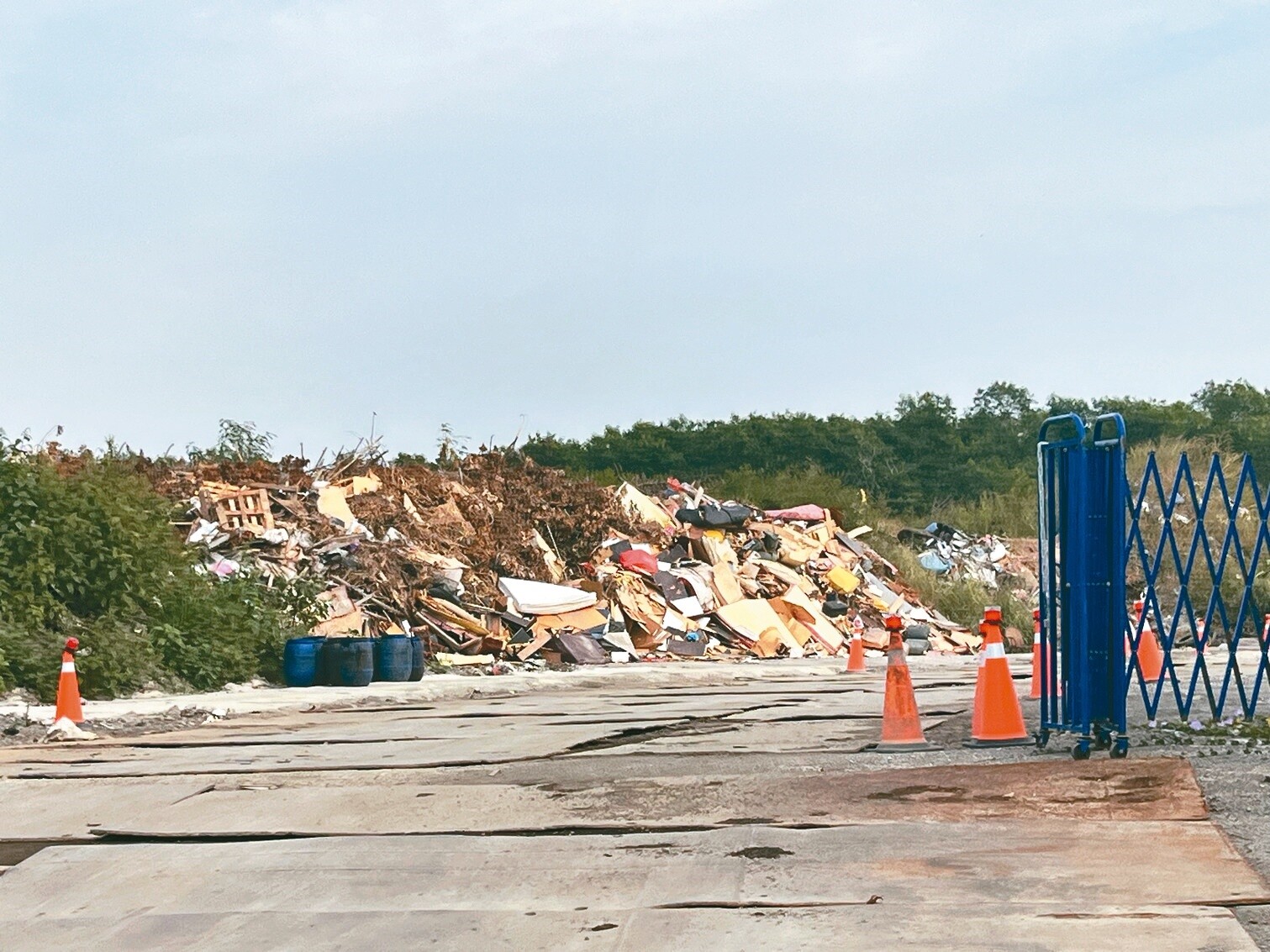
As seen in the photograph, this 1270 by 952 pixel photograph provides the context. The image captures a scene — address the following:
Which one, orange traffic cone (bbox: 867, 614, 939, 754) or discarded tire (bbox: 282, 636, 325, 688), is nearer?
orange traffic cone (bbox: 867, 614, 939, 754)

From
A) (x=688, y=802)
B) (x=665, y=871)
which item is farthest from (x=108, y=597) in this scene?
(x=665, y=871)

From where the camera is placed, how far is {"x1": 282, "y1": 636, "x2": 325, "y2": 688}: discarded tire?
1984cm

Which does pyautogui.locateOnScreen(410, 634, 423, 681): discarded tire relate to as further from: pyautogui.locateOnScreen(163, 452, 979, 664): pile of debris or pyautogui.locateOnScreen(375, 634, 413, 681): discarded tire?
pyautogui.locateOnScreen(163, 452, 979, 664): pile of debris

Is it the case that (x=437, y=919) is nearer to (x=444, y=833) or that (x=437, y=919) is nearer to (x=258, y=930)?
(x=258, y=930)

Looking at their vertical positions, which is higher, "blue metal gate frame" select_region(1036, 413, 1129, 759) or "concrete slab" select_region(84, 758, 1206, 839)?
"blue metal gate frame" select_region(1036, 413, 1129, 759)

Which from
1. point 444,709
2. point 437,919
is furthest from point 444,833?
Result: point 444,709

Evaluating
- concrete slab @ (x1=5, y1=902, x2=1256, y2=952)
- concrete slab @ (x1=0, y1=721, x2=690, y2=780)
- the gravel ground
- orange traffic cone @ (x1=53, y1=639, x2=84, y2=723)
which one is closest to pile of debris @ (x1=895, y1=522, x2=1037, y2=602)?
the gravel ground

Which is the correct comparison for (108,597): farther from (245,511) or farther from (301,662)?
(245,511)

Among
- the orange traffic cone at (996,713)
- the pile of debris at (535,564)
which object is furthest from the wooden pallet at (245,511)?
the orange traffic cone at (996,713)

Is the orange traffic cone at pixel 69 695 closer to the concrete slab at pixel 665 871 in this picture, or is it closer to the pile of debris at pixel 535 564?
the concrete slab at pixel 665 871

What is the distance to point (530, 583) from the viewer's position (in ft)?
89.6

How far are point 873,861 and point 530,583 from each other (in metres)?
21.2

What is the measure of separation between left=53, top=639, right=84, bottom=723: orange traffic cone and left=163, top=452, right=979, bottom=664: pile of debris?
9458mm

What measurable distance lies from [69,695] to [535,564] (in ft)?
55.2
